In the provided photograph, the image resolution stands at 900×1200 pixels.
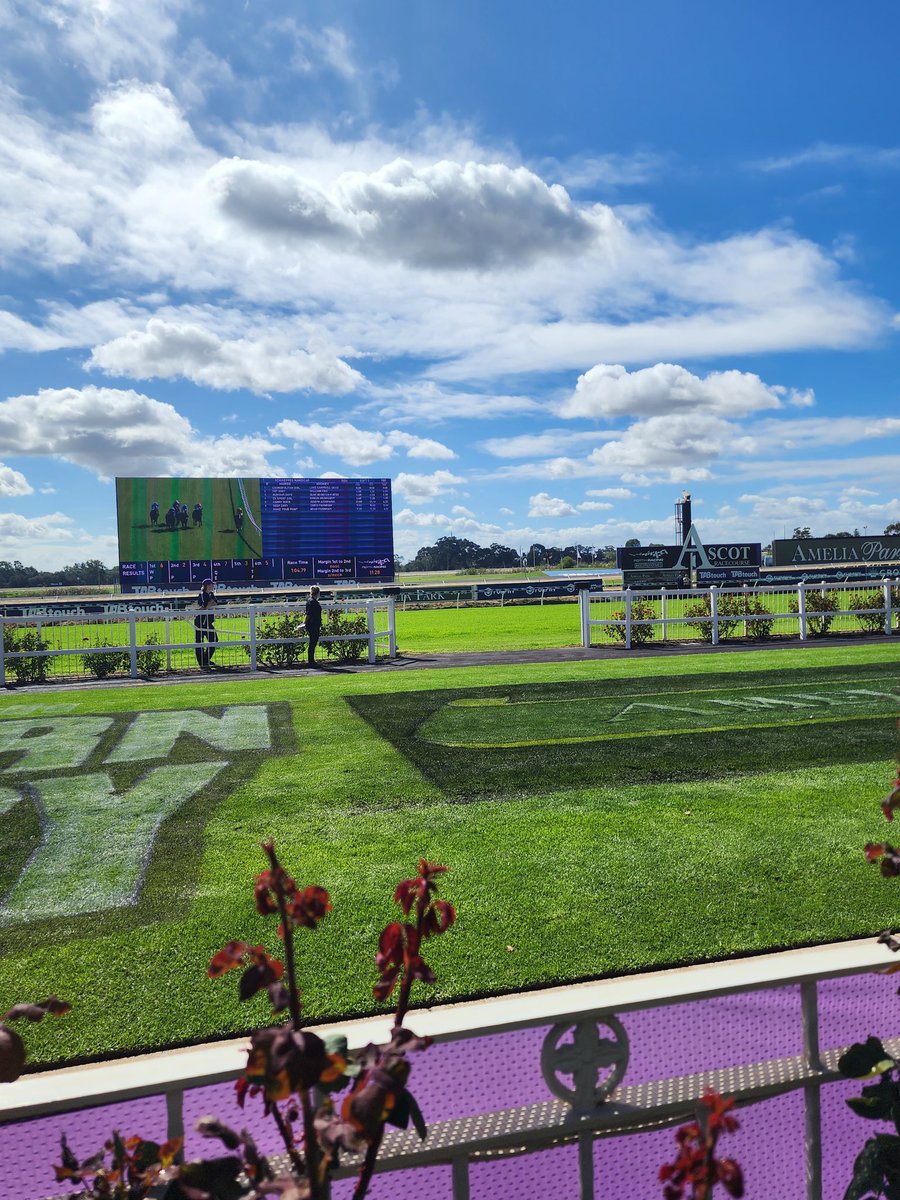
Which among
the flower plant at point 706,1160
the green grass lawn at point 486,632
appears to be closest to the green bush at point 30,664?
the green grass lawn at point 486,632

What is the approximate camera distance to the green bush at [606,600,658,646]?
71.4 ft

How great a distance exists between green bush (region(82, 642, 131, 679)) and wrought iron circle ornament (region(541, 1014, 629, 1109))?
706 inches

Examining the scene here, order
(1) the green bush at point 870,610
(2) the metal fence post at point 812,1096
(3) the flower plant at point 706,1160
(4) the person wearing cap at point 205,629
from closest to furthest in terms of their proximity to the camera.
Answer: (3) the flower plant at point 706,1160 → (2) the metal fence post at point 812,1096 → (4) the person wearing cap at point 205,629 → (1) the green bush at point 870,610

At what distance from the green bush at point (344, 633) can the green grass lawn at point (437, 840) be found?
799cm

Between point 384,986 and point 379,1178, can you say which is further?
point 379,1178

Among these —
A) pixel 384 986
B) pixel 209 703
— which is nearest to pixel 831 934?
pixel 384 986

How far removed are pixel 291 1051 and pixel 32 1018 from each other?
529mm

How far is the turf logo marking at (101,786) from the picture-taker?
18.1 ft

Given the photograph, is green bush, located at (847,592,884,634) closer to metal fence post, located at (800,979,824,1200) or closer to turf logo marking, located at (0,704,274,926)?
turf logo marking, located at (0,704,274,926)

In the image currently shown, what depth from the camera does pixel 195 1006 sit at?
3.88m

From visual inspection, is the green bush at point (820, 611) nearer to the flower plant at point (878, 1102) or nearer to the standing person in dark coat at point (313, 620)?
the standing person in dark coat at point (313, 620)

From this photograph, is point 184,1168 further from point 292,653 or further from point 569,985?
point 292,653

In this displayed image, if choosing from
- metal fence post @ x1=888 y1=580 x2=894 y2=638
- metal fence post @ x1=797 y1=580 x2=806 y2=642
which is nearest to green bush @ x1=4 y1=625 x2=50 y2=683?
metal fence post @ x1=797 y1=580 x2=806 y2=642

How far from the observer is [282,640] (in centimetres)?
1959
